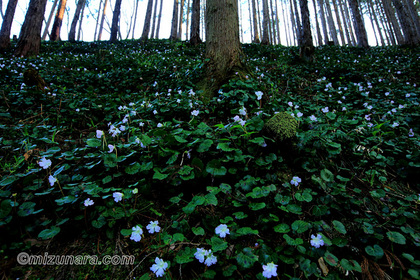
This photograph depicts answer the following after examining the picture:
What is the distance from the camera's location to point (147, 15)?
1492 centimetres

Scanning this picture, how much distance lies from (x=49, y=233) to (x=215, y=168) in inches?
54.2

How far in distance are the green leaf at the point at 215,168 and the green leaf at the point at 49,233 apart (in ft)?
4.12

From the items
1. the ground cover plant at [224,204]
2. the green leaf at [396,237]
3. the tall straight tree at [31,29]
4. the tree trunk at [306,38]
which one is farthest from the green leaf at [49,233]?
the tall straight tree at [31,29]

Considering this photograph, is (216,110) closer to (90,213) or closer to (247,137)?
(247,137)

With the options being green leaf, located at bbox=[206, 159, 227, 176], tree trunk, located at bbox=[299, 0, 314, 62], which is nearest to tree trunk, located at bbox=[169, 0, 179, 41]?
tree trunk, located at bbox=[299, 0, 314, 62]

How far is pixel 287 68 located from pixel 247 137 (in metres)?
5.51

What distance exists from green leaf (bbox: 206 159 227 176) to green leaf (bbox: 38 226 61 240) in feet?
4.12

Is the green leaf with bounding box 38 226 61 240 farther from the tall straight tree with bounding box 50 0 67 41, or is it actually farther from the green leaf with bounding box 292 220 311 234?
the tall straight tree with bounding box 50 0 67 41

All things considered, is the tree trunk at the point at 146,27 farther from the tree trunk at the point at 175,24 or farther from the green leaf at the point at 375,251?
the green leaf at the point at 375,251

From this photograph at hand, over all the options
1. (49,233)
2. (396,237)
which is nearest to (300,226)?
(396,237)

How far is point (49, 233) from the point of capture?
1374 millimetres

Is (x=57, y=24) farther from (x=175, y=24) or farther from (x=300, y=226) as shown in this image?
(x=300, y=226)

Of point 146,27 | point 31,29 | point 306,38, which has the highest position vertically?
point 146,27

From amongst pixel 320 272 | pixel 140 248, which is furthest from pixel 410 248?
pixel 140 248
